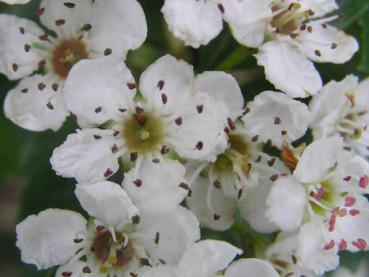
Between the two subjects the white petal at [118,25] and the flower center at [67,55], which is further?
the flower center at [67,55]

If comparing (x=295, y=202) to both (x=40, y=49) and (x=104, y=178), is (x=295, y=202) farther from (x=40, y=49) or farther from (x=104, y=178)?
(x=40, y=49)

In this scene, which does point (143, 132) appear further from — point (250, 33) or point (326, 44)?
point (326, 44)

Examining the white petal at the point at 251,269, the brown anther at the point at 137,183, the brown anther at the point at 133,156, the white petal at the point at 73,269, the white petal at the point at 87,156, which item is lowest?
the white petal at the point at 73,269

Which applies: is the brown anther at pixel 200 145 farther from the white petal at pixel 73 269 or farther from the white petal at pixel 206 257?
the white petal at pixel 73 269

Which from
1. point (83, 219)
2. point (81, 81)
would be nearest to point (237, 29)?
point (81, 81)

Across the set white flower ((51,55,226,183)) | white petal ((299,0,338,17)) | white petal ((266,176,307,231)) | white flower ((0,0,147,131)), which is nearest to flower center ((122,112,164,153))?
white flower ((51,55,226,183))

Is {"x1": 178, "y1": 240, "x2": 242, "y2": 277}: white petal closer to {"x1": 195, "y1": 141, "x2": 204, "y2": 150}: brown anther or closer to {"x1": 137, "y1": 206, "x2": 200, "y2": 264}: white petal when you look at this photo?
{"x1": 137, "y1": 206, "x2": 200, "y2": 264}: white petal

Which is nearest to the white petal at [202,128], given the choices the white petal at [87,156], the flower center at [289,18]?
the white petal at [87,156]
